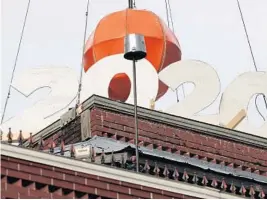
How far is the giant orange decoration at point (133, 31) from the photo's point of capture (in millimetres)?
42812

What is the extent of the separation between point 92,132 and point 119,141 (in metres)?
0.99

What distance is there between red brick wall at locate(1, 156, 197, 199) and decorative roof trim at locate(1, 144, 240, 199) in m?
0.10

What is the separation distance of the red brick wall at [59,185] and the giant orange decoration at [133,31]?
56.9 ft

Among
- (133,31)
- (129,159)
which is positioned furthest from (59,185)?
(133,31)

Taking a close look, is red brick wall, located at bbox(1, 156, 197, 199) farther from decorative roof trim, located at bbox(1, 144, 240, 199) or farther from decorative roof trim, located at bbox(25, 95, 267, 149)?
decorative roof trim, located at bbox(25, 95, 267, 149)

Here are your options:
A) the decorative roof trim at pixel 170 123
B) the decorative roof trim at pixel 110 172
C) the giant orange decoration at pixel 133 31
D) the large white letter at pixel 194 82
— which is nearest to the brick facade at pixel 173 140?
the decorative roof trim at pixel 170 123

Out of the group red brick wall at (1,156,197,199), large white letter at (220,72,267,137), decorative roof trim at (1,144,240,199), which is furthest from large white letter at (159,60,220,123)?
red brick wall at (1,156,197,199)

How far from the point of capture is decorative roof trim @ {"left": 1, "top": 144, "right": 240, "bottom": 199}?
24500 mm

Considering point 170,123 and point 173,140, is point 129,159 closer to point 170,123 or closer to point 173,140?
point 173,140

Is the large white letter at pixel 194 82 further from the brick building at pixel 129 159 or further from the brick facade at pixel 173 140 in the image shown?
the brick facade at pixel 173 140

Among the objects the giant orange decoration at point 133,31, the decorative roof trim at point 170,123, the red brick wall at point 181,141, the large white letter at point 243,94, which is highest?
the giant orange decoration at point 133,31

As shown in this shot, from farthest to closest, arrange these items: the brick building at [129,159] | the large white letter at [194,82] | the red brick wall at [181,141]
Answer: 1. the large white letter at [194,82]
2. the red brick wall at [181,141]
3. the brick building at [129,159]

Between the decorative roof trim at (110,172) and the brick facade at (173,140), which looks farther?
the brick facade at (173,140)

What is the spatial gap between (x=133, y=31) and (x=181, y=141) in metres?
5.92
